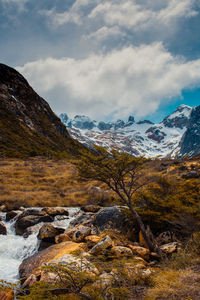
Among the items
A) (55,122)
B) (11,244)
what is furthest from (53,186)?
(55,122)

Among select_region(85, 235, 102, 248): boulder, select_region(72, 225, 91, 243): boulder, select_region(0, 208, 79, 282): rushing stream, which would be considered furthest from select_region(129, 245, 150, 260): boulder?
select_region(0, 208, 79, 282): rushing stream

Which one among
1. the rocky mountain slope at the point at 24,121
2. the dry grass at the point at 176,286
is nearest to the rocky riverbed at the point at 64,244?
the dry grass at the point at 176,286

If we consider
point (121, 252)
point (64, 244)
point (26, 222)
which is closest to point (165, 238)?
point (121, 252)

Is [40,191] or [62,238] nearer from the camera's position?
[62,238]

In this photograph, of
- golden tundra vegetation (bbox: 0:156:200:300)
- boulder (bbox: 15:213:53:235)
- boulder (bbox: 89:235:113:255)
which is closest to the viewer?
golden tundra vegetation (bbox: 0:156:200:300)

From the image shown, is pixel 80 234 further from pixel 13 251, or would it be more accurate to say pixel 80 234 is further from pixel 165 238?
pixel 165 238

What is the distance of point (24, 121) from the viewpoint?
301 ft

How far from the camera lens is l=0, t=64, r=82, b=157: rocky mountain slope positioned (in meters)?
74.9

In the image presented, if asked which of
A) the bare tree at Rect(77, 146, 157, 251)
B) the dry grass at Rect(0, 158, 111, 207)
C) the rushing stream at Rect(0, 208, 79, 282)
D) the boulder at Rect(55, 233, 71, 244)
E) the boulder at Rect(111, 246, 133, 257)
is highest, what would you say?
the bare tree at Rect(77, 146, 157, 251)

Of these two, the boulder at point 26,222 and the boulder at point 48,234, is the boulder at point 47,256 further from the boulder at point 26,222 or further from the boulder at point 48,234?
the boulder at point 26,222

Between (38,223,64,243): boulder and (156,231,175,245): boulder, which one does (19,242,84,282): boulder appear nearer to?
(38,223,64,243): boulder

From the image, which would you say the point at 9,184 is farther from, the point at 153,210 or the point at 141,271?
the point at 141,271

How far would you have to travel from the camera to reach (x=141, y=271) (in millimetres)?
6246

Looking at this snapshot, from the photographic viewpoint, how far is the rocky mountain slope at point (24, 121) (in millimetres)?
74894
